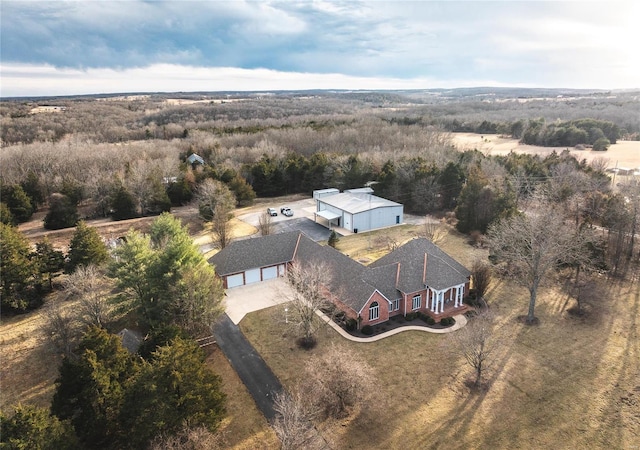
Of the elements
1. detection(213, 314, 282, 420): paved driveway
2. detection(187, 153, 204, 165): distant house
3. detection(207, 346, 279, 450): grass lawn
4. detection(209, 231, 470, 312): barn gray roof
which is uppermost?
detection(187, 153, 204, 165): distant house

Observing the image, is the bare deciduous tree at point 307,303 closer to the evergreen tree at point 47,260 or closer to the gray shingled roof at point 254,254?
the gray shingled roof at point 254,254

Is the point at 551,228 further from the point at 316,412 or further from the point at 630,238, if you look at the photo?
the point at 316,412

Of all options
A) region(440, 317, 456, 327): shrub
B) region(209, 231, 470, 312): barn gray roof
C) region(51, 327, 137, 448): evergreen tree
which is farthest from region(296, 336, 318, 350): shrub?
region(51, 327, 137, 448): evergreen tree

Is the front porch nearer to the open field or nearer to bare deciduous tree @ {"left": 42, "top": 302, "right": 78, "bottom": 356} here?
bare deciduous tree @ {"left": 42, "top": 302, "right": 78, "bottom": 356}

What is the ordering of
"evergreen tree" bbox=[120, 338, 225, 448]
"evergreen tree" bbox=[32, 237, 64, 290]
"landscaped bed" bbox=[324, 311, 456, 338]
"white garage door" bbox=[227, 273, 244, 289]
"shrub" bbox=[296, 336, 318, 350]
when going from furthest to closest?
"white garage door" bbox=[227, 273, 244, 289] < "evergreen tree" bbox=[32, 237, 64, 290] < "landscaped bed" bbox=[324, 311, 456, 338] < "shrub" bbox=[296, 336, 318, 350] < "evergreen tree" bbox=[120, 338, 225, 448]

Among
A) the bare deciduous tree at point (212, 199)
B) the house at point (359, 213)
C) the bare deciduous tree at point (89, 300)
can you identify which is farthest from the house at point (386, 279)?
the bare deciduous tree at point (212, 199)

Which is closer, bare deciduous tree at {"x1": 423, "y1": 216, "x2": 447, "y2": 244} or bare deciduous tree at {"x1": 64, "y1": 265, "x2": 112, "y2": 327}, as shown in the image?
bare deciduous tree at {"x1": 64, "y1": 265, "x2": 112, "y2": 327}
